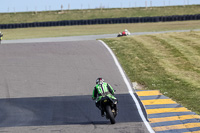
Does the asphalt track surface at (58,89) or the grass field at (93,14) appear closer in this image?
the asphalt track surface at (58,89)

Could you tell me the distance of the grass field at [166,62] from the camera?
Answer: 18.7 metres

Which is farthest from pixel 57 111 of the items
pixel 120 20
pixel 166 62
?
pixel 120 20

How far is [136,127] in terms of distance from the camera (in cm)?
1275

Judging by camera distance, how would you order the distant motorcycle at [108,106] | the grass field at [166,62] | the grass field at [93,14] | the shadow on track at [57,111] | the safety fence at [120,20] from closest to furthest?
the distant motorcycle at [108,106]
the shadow on track at [57,111]
the grass field at [166,62]
the safety fence at [120,20]
the grass field at [93,14]

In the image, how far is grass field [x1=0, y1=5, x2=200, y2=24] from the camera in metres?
72.5

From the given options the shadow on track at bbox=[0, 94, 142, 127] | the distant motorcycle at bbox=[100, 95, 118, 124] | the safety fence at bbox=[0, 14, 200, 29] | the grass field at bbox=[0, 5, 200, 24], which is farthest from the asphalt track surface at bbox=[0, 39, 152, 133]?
the grass field at bbox=[0, 5, 200, 24]

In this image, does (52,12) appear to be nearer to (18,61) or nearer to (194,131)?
(18,61)

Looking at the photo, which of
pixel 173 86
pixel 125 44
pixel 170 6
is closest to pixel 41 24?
pixel 170 6

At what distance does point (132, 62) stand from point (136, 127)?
10.9 metres

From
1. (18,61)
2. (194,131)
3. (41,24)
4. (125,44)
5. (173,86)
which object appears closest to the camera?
(194,131)

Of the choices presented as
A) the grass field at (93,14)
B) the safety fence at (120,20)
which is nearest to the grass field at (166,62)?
the safety fence at (120,20)

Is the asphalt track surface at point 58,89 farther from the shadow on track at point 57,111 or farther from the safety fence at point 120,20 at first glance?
the safety fence at point 120,20

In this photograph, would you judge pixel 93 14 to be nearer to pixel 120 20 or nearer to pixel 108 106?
pixel 120 20

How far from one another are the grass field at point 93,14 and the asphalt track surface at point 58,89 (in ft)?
146
